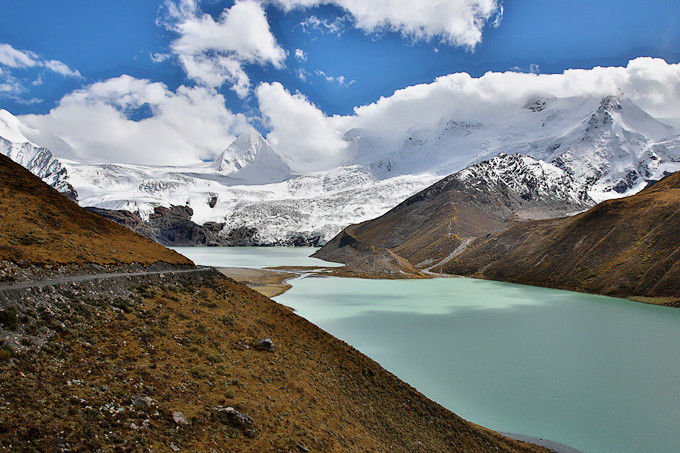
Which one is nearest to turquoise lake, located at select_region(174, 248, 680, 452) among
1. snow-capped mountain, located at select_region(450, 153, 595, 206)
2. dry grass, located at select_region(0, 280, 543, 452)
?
dry grass, located at select_region(0, 280, 543, 452)

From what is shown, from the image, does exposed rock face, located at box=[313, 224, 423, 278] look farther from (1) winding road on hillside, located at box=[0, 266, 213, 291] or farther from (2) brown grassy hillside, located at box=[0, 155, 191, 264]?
(1) winding road on hillside, located at box=[0, 266, 213, 291]

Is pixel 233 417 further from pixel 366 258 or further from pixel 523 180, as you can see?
pixel 523 180

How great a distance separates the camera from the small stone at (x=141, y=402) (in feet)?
29.0

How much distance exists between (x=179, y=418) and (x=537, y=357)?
25.9 meters

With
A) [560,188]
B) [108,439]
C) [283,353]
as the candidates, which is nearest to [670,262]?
[283,353]

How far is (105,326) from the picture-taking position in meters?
11.5

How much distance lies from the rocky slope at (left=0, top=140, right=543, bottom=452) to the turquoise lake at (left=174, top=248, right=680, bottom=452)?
4.64 meters

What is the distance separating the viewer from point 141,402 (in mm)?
8938

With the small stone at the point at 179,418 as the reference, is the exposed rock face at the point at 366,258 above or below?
above

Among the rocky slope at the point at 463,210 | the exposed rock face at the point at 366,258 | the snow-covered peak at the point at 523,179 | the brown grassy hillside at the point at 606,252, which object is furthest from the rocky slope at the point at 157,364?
the snow-covered peak at the point at 523,179

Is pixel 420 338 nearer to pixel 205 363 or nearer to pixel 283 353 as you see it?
pixel 283 353

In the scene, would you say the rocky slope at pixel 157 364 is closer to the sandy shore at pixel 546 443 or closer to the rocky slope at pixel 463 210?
the sandy shore at pixel 546 443

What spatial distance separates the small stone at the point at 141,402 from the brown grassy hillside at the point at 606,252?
198ft

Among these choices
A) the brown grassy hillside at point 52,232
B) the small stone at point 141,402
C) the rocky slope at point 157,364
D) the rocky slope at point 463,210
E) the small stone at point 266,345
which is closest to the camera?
the rocky slope at point 157,364
